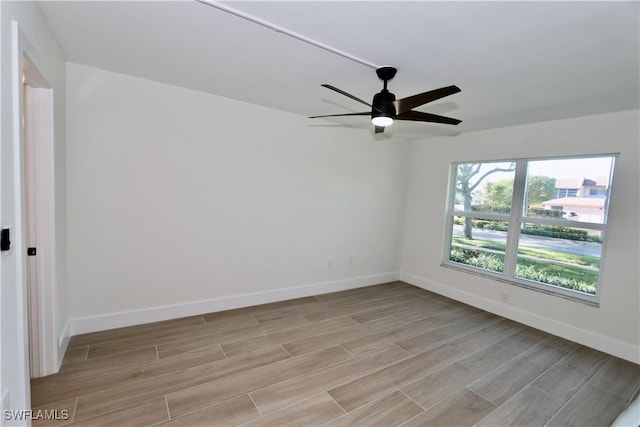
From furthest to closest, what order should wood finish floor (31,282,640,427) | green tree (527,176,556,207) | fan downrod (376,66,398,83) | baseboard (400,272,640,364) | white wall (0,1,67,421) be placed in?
green tree (527,176,556,207), baseboard (400,272,640,364), fan downrod (376,66,398,83), wood finish floor (31,282,640,427), white wall (0,1,67,421)

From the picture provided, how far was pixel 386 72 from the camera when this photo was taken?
2244mm

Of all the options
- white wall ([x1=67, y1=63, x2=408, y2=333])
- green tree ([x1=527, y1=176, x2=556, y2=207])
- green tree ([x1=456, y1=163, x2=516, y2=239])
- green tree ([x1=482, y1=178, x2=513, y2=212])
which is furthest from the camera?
green tree ([x1=456, y1=163, x2=516, y2=239])

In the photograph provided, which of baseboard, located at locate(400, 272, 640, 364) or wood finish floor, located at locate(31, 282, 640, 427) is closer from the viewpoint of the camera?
wood finish floor, located at locate(31, 282, 640, 427)

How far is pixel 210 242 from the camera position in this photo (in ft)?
10.8

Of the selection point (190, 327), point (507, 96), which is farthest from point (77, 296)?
point (507, 96)

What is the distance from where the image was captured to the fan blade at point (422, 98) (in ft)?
5.97

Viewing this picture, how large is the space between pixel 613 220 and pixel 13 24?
4.71 metres

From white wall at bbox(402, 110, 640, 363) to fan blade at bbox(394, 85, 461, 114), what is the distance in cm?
228

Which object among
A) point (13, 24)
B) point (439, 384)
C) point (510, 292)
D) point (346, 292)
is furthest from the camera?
point (346, 292)

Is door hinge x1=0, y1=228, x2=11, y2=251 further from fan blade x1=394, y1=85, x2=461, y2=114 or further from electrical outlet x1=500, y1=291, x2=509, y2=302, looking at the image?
electrical outlet x1=500, y1=291, x2=509, y2=302

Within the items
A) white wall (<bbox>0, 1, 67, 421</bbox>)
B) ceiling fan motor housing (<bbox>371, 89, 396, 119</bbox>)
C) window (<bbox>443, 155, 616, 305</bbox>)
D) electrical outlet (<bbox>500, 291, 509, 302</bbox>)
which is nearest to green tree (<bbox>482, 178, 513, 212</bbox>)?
window (<bbox>443, 155, 616, 305</bbox>)

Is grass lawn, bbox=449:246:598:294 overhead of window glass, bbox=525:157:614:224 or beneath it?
beneath

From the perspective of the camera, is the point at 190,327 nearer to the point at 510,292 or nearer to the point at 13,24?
the point at 13,24

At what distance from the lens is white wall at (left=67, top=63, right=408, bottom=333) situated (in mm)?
2678
